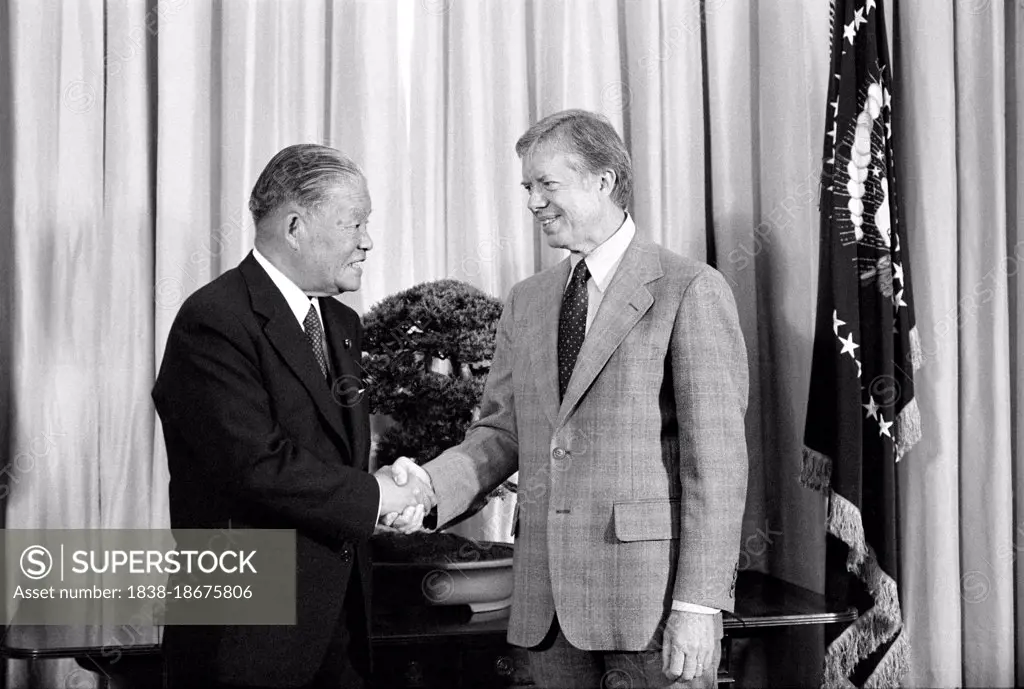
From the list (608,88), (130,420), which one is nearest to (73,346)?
(130,420)

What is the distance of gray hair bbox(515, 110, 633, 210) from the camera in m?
1.93

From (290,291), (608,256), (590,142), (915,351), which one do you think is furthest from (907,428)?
(290,291)

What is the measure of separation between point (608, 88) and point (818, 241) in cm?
76

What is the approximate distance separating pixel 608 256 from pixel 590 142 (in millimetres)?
214

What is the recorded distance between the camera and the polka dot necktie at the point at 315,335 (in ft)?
6.18

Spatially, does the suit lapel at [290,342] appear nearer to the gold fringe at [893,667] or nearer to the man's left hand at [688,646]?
the man's left hand at [688,646]

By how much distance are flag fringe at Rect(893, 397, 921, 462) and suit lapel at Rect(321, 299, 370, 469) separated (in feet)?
4.77

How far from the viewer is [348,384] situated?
6.23 ft

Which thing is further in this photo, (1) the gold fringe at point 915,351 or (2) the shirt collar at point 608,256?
(1) the gold fringe at point 915,351

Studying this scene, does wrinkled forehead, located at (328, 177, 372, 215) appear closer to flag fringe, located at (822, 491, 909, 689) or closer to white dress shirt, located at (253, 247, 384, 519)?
white dress shirt, located at (253, 247, 384, 519)

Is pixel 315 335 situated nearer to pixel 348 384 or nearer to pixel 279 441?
pixel 348 384

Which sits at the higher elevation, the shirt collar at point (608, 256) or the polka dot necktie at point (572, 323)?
the shirt collar at point (608, 256)

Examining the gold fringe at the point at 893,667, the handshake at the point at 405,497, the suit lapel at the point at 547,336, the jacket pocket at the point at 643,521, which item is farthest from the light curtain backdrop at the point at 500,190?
the jacket pocket at the point at 643,521

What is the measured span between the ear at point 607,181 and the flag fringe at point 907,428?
1.19m
